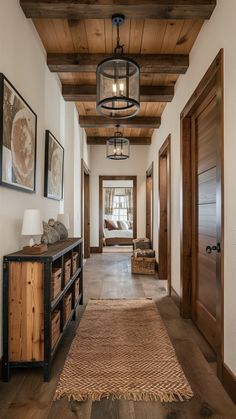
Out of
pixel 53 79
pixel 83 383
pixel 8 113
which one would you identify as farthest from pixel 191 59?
pixel 83 383

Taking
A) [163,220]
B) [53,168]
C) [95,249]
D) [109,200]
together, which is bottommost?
[95,249]

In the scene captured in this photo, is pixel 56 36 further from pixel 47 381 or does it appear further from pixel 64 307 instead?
pixel 47 381

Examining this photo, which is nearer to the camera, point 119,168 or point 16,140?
point 16,140

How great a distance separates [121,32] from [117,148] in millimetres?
2830

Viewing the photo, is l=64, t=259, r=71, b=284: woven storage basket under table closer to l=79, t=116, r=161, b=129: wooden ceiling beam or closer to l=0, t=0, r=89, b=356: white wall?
l=0, t=0, r=89, b=356: white wall

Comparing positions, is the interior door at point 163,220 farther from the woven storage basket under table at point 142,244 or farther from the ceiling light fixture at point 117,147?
the woven storage basket under table at point 142,244

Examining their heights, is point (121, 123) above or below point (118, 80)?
above

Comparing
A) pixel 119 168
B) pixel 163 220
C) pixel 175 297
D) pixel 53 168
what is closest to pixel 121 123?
pixel 163 220

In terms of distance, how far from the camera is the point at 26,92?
97.1 inches

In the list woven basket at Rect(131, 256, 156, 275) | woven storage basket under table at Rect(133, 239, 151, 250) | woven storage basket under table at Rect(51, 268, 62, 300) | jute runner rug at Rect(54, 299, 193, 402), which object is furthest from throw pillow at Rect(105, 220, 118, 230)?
woven storage basket under table at Rect(51, 268, 62, 300)

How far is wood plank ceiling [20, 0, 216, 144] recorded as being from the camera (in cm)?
227

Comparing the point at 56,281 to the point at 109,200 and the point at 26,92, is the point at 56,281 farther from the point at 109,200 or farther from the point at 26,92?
the point at 109,200

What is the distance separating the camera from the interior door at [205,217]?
2463 mm

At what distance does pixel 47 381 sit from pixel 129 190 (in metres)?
11.6
